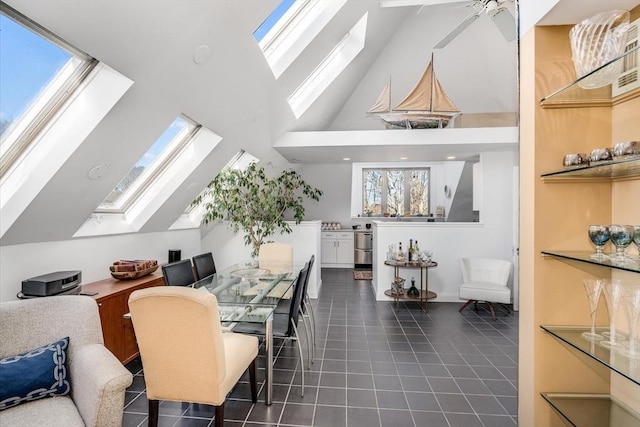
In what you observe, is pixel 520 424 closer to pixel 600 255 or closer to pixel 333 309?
pixel 600 255

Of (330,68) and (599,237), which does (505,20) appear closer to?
(330,68)

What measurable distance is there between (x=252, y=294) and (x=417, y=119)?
9.80ft

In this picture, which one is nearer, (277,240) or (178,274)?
(178,274)

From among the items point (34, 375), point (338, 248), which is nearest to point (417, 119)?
point (34, 375)

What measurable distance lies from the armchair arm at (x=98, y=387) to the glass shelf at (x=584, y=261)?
1974mm

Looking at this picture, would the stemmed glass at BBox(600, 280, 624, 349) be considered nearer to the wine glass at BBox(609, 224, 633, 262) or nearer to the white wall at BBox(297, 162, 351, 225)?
the wine glass at BBox(609, 224, 633, 262)

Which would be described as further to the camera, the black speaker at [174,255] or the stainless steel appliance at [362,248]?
the stainless steel appliance at [362,248]

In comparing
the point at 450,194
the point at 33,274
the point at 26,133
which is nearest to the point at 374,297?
the point at 450,194

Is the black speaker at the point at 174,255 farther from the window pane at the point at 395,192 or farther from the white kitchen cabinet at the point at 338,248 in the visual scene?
the window pane at the point at 395,192

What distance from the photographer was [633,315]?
1.19 metres

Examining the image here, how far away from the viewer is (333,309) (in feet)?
15.0

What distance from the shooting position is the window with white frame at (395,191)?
8.14 m

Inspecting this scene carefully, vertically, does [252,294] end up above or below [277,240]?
below

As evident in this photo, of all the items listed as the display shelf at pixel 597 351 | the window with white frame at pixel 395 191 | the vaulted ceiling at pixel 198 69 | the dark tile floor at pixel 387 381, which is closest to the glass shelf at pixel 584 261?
the display shelf at pixel 597 351
